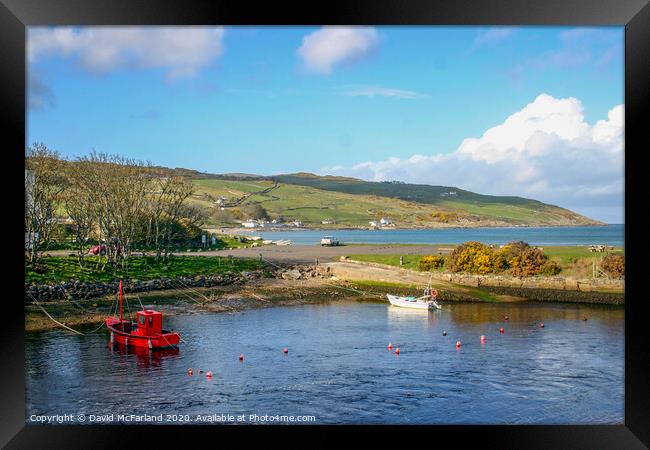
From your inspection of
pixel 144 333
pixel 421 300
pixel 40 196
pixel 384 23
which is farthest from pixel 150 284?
pixel 384 23

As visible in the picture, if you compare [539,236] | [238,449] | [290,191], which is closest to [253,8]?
[290,191]

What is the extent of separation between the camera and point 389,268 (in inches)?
447

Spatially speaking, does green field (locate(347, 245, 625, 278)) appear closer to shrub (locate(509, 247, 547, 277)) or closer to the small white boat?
shrub (locate(509, 247, 547, 277))

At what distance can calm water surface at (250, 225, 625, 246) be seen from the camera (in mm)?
10594

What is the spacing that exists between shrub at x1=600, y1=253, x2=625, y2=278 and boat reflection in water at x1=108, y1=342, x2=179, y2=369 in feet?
27.5

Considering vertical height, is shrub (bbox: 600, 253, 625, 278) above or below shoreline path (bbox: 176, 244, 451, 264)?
below

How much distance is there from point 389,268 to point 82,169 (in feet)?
21.0

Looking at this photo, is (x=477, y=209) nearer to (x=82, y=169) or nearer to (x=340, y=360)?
(x=340, y=360)

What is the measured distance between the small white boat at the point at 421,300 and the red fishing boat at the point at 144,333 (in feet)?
14.6

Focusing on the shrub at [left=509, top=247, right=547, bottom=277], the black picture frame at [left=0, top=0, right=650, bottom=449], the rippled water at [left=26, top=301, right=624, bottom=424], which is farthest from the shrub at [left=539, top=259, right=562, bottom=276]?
the black picture frame at [left=0, top=0, right=650, bottom=449]

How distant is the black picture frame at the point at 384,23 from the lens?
269 inches

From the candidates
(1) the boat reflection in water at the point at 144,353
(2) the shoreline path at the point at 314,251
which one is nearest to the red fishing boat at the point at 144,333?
(1) the boat reflection in water at the point at 144,353

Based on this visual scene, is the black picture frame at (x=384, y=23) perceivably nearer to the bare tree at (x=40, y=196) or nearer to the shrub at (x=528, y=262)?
the bare tree at (x=40, y=196)

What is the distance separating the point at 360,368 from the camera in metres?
8.88
